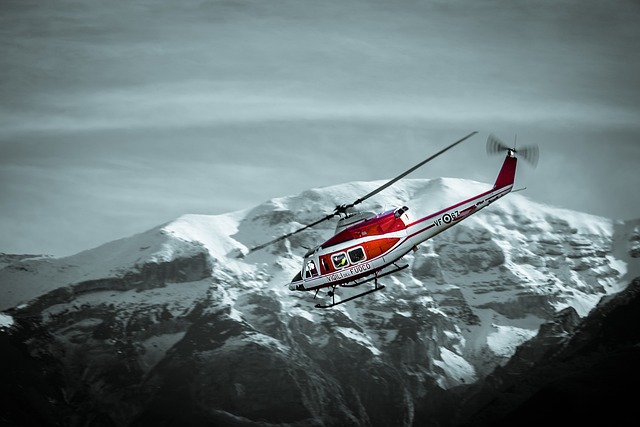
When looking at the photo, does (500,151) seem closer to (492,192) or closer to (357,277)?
(492,192)

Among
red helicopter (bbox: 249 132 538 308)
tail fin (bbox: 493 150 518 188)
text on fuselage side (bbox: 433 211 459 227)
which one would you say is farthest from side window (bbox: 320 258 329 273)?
tail fin (bbox: 493 150 518 188)

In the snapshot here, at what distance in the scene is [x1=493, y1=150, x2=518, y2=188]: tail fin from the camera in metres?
116

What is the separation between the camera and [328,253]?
109062 millimetres

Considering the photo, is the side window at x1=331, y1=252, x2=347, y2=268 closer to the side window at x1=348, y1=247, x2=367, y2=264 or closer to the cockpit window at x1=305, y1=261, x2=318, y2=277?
the side window at x1=348, y1=247, x2=367, y2=264

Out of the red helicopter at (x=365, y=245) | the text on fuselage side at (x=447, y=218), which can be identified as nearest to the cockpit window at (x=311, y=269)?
the red helicopter at (x=365, y=245)

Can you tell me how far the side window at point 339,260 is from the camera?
108m

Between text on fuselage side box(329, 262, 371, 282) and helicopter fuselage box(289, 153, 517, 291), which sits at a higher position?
helicopter fuselage box(289, 153, 517, 291)

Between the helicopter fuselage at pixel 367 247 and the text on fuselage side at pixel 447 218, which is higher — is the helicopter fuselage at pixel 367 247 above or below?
below

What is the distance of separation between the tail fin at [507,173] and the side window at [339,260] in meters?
22.3

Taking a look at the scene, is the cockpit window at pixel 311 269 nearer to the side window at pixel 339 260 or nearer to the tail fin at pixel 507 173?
the side window at pixel 339 260

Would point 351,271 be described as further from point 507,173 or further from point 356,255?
point 507,173

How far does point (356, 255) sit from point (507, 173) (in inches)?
918

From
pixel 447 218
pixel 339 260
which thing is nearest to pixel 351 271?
pixel 339 260

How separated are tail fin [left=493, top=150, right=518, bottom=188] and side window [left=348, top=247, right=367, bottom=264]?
2053 cm
